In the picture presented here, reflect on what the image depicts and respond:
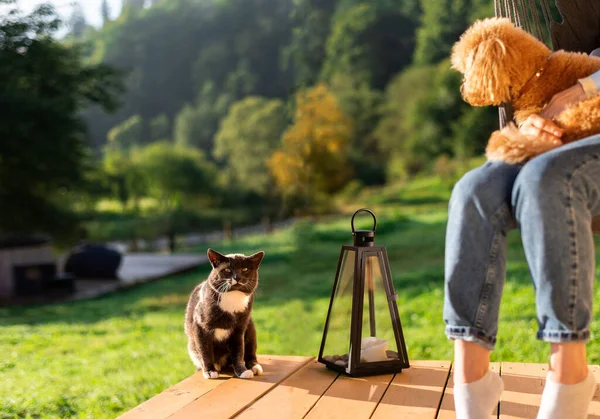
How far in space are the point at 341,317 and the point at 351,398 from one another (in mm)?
285

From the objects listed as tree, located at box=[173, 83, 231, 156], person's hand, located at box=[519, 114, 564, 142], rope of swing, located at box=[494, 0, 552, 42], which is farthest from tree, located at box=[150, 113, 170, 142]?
A: person's hand, located at box=[519, 114, 564, 142]

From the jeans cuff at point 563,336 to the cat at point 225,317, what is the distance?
85 centimetres

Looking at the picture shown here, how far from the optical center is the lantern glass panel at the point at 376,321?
5.11 ft

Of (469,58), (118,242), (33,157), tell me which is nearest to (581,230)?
(469,58)

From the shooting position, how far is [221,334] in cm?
161

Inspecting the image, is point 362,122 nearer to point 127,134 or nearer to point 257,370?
point 127,134

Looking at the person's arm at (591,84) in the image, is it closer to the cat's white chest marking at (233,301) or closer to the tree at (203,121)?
the cat's white chest marking at (233,301)

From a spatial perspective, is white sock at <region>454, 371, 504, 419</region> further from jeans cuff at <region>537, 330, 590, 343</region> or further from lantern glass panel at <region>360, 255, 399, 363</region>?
lantern glass panel at <region>360, 255, 399, 363</region>

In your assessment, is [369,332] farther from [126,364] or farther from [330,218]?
[330,218]

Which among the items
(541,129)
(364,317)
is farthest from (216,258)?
(541,129)

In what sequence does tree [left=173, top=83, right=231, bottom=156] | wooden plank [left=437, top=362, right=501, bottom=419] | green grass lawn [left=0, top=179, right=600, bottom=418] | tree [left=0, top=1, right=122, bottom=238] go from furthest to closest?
tree [left=173, top=83, right=231, bottom=156] < tree [left=0, top=1, right=122, bottom=238] < green grass lawn [left=0, top=179, right=600, bottom=418] < wooden plank [left=437, top=362, right=501, bottom=419]

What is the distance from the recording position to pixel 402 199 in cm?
1316

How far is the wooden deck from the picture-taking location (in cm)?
126

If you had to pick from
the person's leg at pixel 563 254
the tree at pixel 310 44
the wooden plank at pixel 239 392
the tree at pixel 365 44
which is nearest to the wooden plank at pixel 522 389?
the person's leg at pixel 563 254
